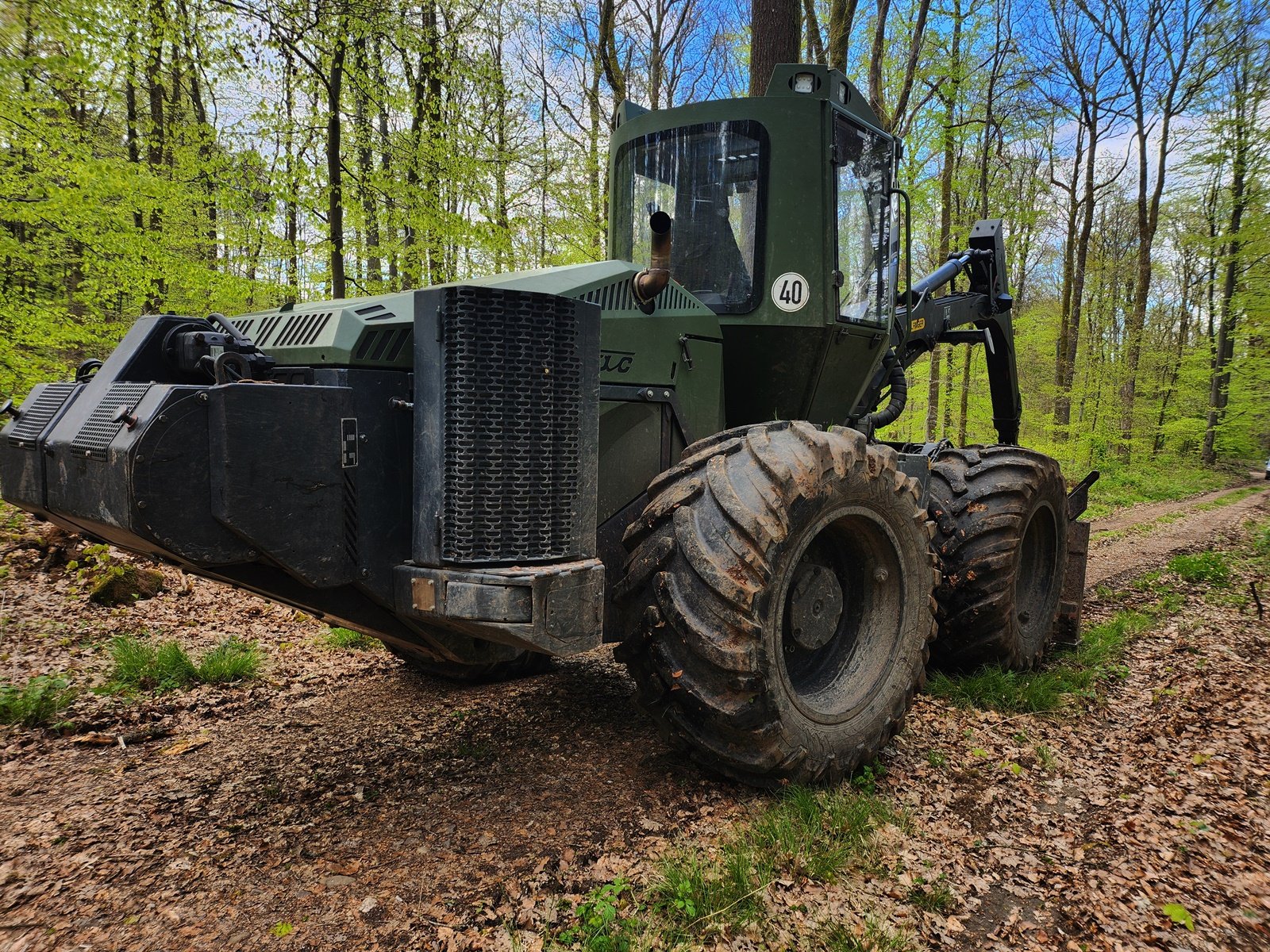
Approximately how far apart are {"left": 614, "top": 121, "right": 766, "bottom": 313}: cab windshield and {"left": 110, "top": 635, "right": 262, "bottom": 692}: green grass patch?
3.48 meters

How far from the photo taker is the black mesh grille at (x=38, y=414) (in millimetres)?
2783

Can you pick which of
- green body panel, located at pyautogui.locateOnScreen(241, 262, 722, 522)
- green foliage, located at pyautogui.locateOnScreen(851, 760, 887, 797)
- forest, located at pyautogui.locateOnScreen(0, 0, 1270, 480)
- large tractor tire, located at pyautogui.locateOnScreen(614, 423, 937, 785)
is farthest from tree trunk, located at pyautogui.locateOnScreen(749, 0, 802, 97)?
green foliage, located at pyautogui.locateOnScreen(851, 760, 887, 797)

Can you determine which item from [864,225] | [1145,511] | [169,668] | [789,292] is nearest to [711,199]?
[789,292]

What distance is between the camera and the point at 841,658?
142 inches

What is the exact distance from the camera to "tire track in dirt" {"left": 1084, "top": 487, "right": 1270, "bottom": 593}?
8.83 meters

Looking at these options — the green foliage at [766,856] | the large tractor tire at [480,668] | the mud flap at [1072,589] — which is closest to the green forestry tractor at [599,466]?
the green foliage at [766,856]

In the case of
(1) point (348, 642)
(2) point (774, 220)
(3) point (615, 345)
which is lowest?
(1) point (348, 642)

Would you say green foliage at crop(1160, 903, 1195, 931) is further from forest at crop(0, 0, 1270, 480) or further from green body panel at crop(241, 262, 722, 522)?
forest at crop(0, 0, 1270, 480)

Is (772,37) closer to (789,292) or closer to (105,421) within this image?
(789,292)

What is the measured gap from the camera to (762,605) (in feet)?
9.36

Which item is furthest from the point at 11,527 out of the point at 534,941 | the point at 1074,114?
the point at 1074,114

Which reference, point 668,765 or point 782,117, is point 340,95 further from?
point 668,765

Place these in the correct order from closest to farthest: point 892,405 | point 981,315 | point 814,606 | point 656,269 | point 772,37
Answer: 1. point 656,269
2. point 814,606
3. point 892,405
4. point 981,315
5. point 772,37

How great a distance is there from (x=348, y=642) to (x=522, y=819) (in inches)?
118
